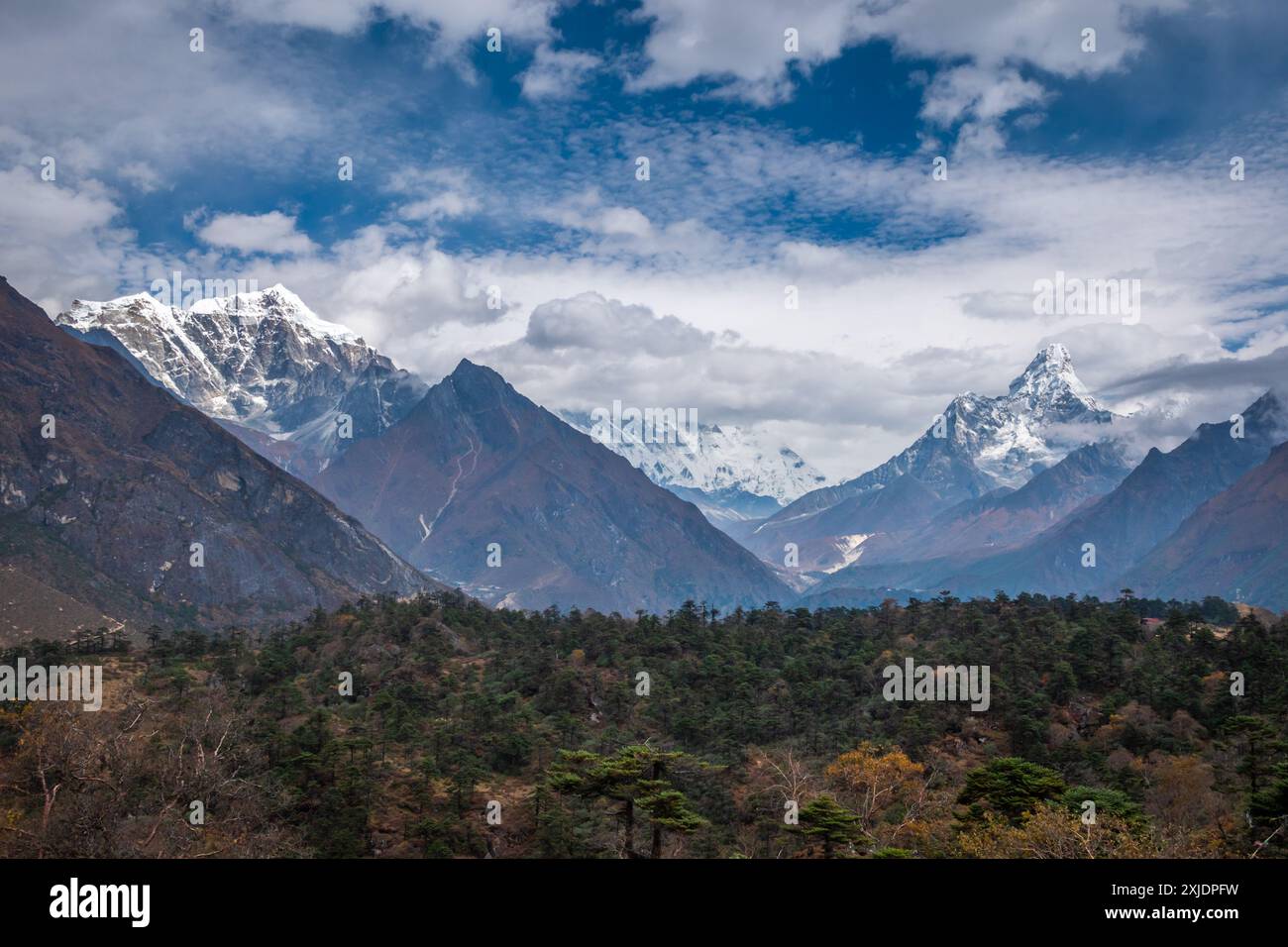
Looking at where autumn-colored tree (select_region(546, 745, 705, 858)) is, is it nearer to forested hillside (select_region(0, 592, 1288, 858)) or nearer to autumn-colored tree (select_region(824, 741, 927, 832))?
forested hillside (select_region(0, 592, 1288, 858))

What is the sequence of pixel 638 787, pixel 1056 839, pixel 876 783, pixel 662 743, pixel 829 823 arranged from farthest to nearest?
pixel 662 743
pixel 876 783
pixel 638 787
pixel 829 823
pixel 1056 839

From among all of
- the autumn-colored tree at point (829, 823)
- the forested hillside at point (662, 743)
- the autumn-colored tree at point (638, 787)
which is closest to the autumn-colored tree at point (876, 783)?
the forested hillside at point (662, 743)

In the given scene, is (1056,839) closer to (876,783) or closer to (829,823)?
(829,823)

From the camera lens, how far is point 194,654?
11469 centimetres

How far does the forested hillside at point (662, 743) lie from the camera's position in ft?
155

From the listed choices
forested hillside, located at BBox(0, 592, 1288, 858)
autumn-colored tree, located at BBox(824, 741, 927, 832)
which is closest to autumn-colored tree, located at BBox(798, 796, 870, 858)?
forested hillside, located at BBox(0, 592, 1288, 858)

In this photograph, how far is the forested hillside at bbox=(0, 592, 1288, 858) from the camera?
155ft

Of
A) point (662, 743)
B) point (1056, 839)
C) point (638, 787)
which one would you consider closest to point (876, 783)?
point (662, 743)

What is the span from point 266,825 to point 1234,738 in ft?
250

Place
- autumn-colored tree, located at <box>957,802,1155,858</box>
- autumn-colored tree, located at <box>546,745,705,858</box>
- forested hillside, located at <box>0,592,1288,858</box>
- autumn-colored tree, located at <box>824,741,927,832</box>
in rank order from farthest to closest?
1. autumn-colored tree, located at <box>824,741,927,832</box>
2. forested hillside, located at <box>0,592,1288,858</box>
3. autumn-colored tree, located at <box>546,745,705,858</box>
4. autumn-colored tree, located at <box>957,802,1155,858</box>

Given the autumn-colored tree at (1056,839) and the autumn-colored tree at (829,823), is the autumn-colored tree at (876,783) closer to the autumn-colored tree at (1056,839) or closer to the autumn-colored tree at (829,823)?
the autumn-colored tree at (829,823)

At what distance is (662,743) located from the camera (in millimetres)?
90625
